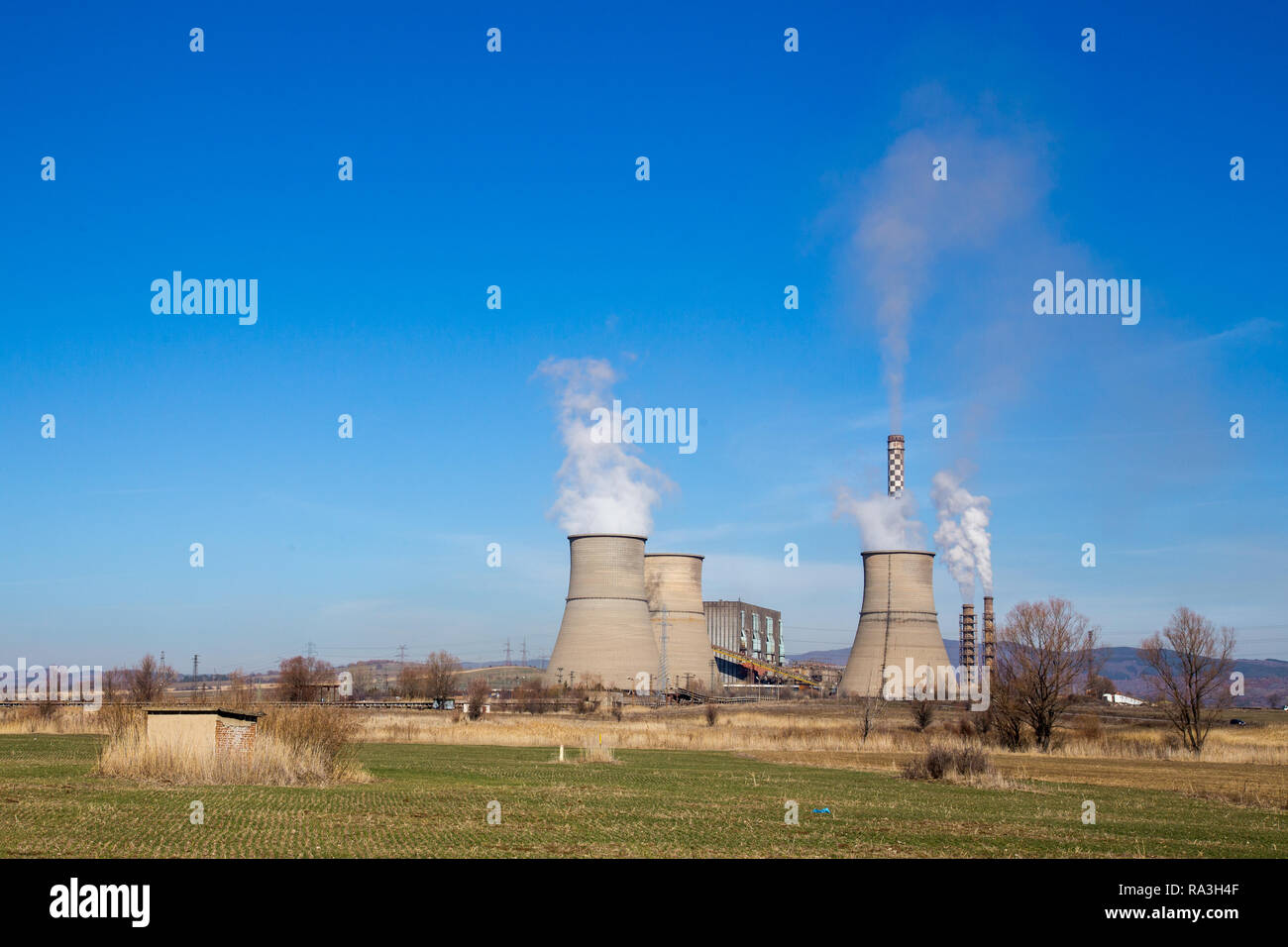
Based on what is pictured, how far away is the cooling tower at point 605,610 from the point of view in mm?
50469

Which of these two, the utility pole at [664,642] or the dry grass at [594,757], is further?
the utility pole at [664,642]

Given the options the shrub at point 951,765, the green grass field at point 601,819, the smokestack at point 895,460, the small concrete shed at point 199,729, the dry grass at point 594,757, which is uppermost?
the smokestack at point 895,460

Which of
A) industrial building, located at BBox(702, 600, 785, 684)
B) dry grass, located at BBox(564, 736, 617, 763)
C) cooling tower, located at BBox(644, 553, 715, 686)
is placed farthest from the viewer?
industrial building, located at BBox(702, 600, 785, 684)

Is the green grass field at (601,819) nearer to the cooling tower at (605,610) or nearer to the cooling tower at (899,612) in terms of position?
the cooling tower at (605,610)

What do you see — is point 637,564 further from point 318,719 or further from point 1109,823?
point 1109,823

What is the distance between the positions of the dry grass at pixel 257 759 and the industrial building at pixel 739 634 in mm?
69212

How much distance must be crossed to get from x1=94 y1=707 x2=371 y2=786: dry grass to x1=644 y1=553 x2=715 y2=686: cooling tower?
42.8 meters

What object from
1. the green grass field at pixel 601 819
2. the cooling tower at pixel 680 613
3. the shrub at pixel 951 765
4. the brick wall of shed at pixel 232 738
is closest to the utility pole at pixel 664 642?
the cooling tower at pixel 680 613

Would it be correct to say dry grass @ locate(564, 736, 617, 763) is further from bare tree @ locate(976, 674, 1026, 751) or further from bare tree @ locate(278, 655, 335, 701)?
bare tree @ locate(278, 655, 335, 701)

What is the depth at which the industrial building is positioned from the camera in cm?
8700

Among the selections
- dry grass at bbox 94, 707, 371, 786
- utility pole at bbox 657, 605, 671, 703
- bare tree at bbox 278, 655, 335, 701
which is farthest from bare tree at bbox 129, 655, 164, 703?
dry grass at bbox 94, 707, 371, 786
